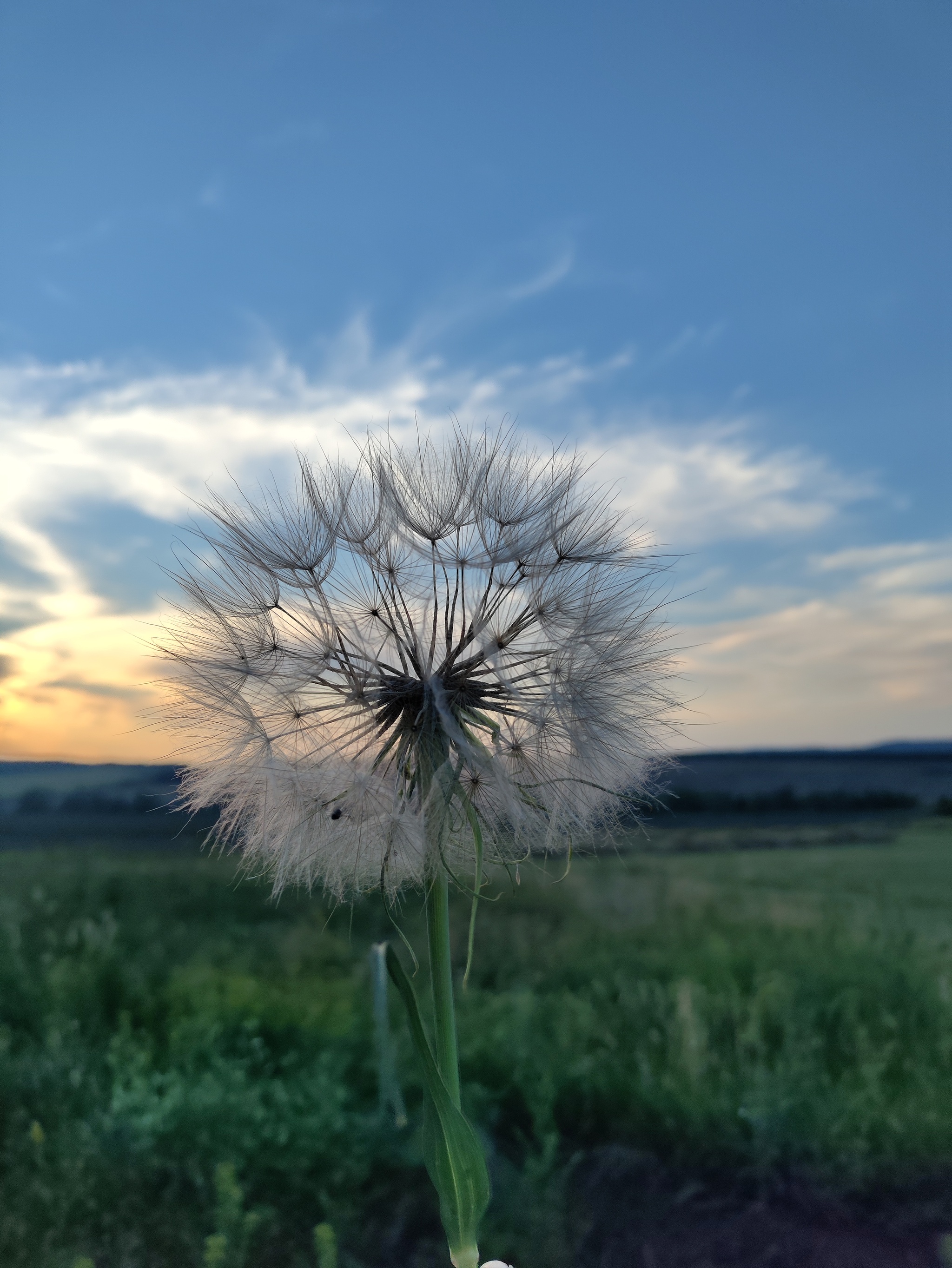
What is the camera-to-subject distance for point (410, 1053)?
2.37 meters

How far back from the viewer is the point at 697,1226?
2.24m

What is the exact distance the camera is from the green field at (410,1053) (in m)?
2.24

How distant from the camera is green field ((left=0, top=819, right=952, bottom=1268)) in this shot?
7.35 ft

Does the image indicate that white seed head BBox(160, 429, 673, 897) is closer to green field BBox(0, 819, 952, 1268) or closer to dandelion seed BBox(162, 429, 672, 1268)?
dandelion seed BBox(162, 429, 672, 1268)

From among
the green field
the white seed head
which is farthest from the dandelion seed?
the green field

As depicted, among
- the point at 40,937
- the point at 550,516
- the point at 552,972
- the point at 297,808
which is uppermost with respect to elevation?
the point at 550,516

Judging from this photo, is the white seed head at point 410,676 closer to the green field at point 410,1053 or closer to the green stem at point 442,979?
the green stem at point 442,979

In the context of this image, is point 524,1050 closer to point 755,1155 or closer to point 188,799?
point 755,1155

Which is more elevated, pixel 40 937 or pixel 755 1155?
pixel 40 937

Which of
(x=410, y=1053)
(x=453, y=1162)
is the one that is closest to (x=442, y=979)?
(x=453, y=1162)

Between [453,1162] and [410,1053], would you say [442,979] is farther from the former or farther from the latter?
[410,1053]

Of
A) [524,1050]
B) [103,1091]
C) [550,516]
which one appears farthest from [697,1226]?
[550,516]

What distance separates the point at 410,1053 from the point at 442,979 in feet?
4.51

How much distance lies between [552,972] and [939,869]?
1.39 m
